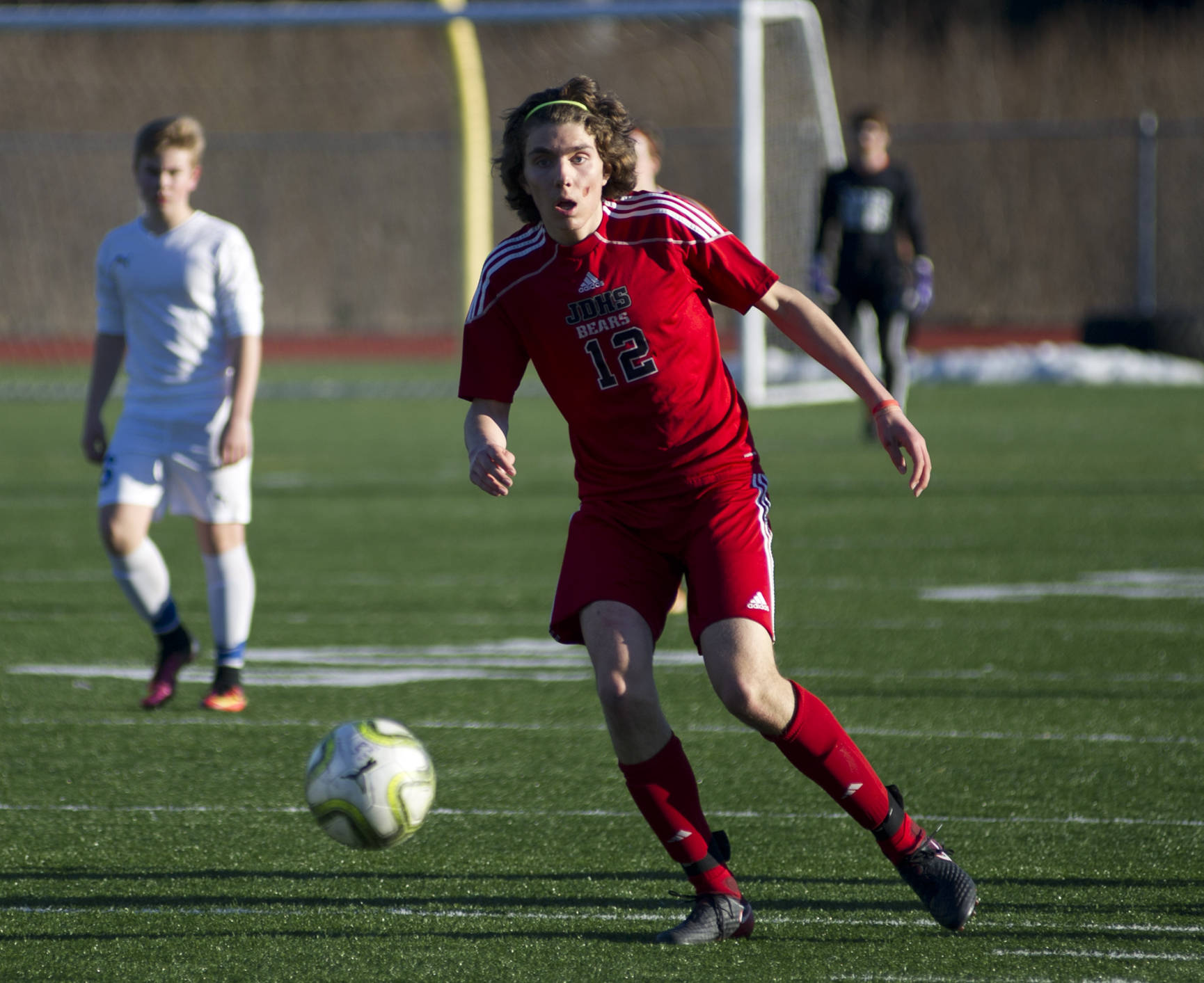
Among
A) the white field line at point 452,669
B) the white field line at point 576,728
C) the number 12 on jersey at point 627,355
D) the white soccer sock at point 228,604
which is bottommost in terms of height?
the white field line at point 452,669

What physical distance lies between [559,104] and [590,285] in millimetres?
382

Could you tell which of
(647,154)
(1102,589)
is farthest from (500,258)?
(1102,589)

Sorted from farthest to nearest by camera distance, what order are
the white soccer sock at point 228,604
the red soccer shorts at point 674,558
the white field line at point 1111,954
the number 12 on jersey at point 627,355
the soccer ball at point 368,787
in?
the white soccer sock at point 228,604 → the soccer ball at point 368,787 → the number 12 on jersey at point 627,355 → the red soccer shorts at point 674,558 → the white field line at point 1111,954

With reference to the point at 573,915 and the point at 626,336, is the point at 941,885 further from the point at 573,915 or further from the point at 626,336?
the point at 626,336

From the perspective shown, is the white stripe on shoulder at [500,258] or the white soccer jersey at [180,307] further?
the white soccer jersey at [180,307]

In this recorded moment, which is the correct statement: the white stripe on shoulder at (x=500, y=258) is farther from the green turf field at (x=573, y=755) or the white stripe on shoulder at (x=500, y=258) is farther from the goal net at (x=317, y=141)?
the goal net at (x=317, y=141)

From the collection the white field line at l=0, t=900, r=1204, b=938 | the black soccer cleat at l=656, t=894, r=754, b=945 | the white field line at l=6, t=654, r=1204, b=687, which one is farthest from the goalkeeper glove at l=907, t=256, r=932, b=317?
the black soccer cleat at l=656, t=894, r=754, b=945

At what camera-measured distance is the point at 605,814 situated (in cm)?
476

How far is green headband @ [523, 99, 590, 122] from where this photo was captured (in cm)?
391

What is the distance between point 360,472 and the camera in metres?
13.1

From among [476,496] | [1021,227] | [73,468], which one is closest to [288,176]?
[1021,227]

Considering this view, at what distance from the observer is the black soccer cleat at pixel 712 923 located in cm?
373

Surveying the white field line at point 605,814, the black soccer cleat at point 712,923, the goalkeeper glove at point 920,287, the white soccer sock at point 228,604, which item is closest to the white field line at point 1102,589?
the white soccer sock at point 228,604

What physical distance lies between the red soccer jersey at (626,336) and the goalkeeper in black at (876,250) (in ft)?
32.7
